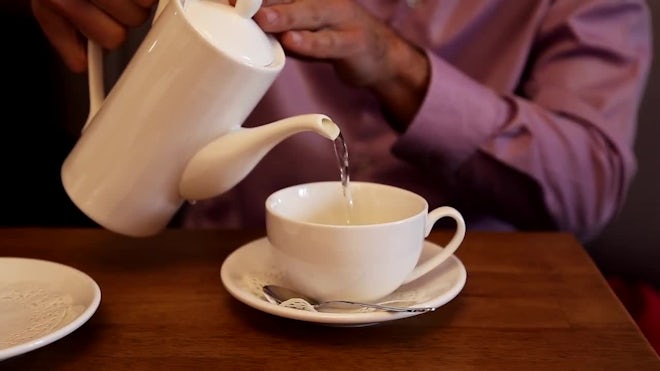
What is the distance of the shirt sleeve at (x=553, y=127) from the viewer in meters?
0.82

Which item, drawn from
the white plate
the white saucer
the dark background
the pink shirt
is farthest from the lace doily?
the dark background

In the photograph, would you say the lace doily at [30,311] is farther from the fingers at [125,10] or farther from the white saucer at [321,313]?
the fingers at [125,10]

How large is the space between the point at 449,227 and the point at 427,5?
0.28 metres

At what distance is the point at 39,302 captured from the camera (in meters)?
0.55

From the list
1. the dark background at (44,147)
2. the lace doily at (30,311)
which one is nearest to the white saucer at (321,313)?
the lace doily at (30,311)

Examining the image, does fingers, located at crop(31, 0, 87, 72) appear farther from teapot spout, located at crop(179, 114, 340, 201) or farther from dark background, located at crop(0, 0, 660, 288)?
dark background, located at crop(0, 0, 660, 288)

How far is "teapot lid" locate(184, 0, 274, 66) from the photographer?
515 mm

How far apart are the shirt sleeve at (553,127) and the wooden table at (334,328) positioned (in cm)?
18

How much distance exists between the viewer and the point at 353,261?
512 millimetres

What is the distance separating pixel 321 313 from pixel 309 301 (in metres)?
0.05

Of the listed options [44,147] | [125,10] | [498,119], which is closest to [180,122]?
[125,10]

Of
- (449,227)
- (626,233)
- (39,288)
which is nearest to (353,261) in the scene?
Result: (39,288)

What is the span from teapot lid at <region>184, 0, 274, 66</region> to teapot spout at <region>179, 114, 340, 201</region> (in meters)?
0.05

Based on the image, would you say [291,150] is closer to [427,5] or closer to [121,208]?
[427,5]
